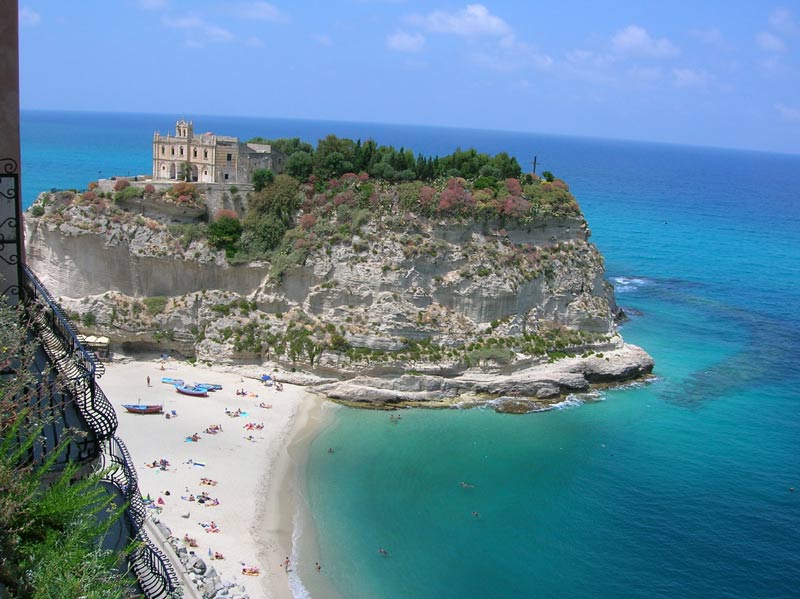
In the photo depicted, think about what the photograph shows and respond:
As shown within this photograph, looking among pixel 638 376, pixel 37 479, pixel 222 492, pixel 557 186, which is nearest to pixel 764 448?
pixel 638 376

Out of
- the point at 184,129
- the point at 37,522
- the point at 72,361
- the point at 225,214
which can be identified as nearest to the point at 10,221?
the point at 72,361

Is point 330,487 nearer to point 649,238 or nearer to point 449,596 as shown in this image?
point 449,596

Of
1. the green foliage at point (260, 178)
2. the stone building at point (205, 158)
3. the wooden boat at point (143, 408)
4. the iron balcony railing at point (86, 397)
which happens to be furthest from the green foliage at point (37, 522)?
the stone building at point (205, 158)

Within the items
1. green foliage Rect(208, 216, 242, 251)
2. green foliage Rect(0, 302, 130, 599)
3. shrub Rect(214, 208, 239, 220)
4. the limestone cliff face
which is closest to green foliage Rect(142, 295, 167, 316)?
the limestone cliff face

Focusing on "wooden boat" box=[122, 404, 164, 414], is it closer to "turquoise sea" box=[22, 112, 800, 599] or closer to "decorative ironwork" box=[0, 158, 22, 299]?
"turquoise sea" box=[22, 112, 800, 599]

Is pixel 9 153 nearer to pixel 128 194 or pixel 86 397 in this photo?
pixel 86 397

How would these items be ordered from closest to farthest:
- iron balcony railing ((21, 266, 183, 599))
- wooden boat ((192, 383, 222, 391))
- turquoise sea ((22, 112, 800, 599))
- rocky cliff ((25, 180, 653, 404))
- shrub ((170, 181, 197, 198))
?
iron balcony railing ((21, 266, 183, 599))
turquoise sea ((22, 112, 800, 599))
wooden boat ((192, 383, 222, 391))
rocky cliff ((25, 180, 653, 404))
shrub ((170, 181, 197, 198))
